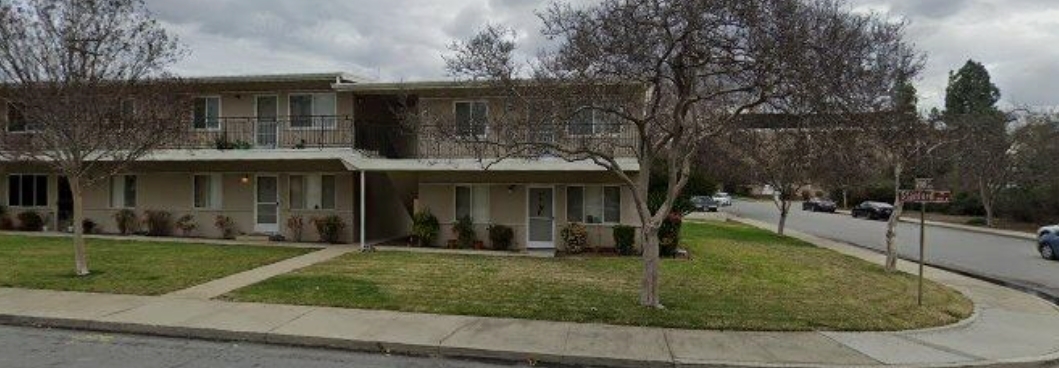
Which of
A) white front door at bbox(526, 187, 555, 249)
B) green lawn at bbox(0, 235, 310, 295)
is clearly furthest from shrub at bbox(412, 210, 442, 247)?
green lawn at bbox(0, 235, 310, 295)

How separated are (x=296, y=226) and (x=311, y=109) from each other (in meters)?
3.38

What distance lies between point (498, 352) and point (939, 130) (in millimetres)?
17570

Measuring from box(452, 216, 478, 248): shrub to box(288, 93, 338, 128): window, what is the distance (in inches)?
181

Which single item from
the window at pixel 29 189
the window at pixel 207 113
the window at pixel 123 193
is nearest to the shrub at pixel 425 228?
the window at pixel 207 113

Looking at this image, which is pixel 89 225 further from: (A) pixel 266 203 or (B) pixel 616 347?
(B) pixel 616 347

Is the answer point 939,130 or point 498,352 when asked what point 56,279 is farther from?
point 939,130

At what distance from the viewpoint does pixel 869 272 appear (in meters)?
17.4

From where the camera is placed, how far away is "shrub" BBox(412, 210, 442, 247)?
2049 centimetres

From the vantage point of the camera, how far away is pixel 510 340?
30.0ft

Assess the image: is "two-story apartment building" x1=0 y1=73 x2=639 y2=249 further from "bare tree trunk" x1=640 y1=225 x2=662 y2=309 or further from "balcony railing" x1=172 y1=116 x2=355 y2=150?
"bare tree trunk" x1=640 y1=225 x2=662 y2=309

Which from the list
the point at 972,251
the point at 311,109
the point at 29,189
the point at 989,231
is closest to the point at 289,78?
the point at 311,109

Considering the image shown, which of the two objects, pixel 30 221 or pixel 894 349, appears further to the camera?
pixel 30 221

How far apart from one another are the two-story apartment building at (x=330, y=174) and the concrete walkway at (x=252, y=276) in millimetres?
1853

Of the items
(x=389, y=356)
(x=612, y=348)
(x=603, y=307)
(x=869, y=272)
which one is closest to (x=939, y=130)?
(x=869, y=272)
